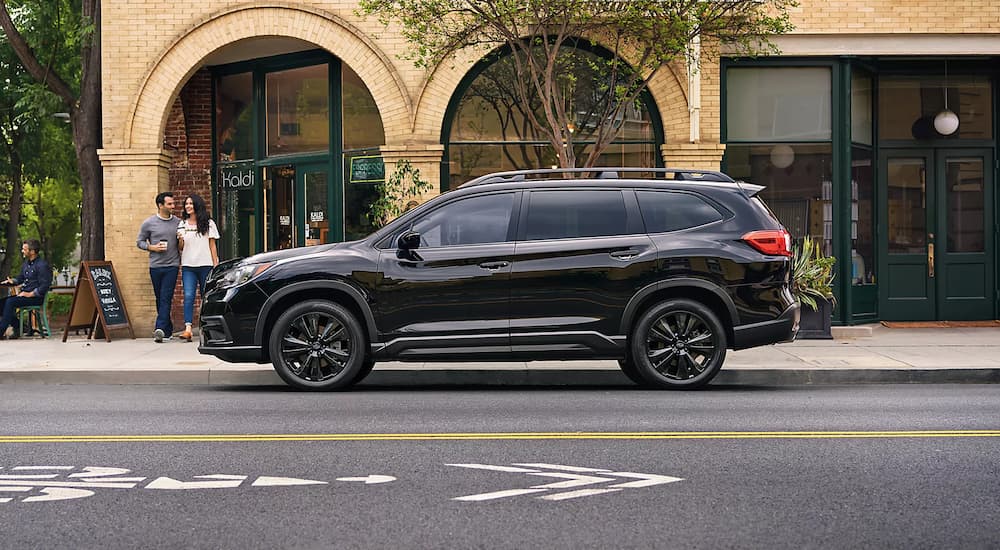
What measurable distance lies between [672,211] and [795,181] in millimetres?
6425

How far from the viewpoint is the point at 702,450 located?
710 cm

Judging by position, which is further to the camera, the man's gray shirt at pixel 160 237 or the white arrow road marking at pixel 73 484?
the man's gray shirt at pixel 160 237

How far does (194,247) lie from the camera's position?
49.8 ft

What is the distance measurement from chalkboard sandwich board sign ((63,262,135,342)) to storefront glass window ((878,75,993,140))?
36.2ft

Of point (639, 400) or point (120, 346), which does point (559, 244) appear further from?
point (120, 346)

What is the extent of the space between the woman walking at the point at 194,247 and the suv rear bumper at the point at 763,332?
7.44 meters

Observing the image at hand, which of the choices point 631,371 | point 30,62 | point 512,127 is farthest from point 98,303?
point 631,371

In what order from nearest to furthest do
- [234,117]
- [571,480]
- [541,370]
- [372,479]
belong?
[571,480] < [372,479] < [541,370] < [234,117]

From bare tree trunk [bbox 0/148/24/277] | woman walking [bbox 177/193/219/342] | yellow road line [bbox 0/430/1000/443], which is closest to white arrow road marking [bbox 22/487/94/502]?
yellow road line [bbox 0/430/1000/443]

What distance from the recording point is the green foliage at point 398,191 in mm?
15680

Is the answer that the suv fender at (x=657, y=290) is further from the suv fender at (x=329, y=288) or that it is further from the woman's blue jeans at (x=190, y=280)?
the woman's blue jeans at (x=190, y=280)

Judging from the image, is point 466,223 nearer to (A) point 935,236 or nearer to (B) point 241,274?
(B) point 241,274

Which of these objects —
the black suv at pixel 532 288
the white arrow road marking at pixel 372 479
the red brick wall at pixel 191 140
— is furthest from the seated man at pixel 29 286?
the white arrow road marking at pixel 372 479

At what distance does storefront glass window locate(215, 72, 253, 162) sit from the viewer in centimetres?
1827
